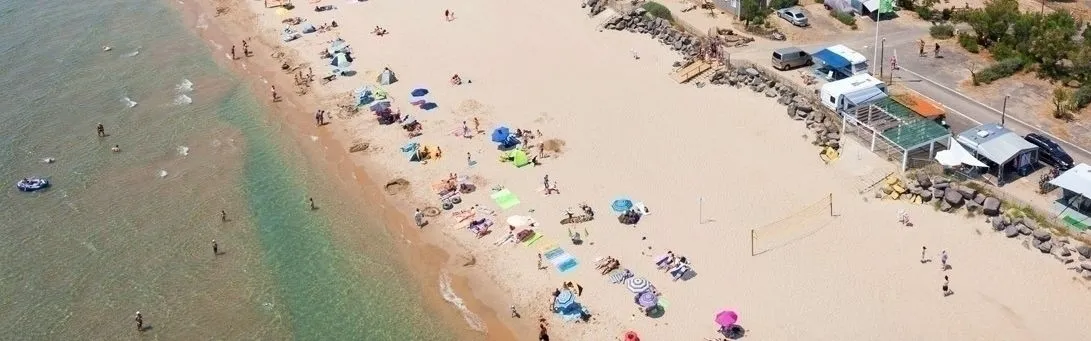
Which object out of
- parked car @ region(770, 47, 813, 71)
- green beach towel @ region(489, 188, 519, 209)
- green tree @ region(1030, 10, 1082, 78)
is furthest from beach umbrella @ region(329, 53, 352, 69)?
green tree @ region(1030, 10, 1082, 78)

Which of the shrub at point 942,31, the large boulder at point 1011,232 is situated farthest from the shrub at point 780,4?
the large boulder at point 1011,232

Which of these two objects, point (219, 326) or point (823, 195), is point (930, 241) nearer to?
point (823, 195)

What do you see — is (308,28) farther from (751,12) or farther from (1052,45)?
(1052,45)

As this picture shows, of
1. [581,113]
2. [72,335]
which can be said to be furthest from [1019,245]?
[72,335]

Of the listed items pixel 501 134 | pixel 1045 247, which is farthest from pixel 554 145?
pixel 1045 247

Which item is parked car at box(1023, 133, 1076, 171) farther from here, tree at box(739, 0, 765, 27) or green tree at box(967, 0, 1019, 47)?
tree at box(739, 0, 765, 27)
